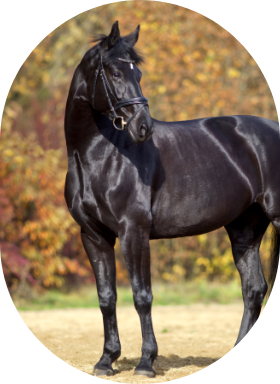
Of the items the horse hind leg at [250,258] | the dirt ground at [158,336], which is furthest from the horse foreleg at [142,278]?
the horse hind leg at [250,258]

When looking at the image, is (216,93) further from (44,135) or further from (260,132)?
(260,132)

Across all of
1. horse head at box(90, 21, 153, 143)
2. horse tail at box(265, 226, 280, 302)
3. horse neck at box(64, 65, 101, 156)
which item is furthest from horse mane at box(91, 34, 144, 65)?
horse tail at box(265, 226, 280, 302)

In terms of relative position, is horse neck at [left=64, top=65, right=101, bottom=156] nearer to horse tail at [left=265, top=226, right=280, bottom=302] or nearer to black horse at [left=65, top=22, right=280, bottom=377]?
black horse at [left=65, top=22, right=280, bottom=377]

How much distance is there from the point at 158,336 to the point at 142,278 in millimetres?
2604

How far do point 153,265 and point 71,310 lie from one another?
2.67m

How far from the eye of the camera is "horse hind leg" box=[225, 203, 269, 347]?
15.5ft

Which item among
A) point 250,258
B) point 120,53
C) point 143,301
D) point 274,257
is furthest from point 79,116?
point 274,257

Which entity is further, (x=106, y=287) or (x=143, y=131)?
(x=106, y=287)

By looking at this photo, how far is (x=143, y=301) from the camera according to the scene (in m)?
3.91

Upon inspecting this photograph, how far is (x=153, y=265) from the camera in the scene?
10.2 meters

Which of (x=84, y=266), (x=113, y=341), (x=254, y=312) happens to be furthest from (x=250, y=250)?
(x=84, y=266)

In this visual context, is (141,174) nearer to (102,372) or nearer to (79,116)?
(79,116)

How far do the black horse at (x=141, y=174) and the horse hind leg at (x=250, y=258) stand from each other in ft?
0.05

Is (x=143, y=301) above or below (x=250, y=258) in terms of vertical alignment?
below
